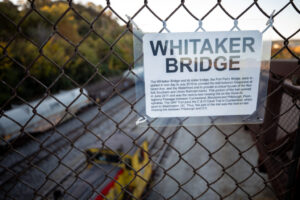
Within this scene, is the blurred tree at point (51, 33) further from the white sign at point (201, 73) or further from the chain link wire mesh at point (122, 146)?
the white sign at point (201, 73)

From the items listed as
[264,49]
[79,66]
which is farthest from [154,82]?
[79,66]

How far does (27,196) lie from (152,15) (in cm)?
819

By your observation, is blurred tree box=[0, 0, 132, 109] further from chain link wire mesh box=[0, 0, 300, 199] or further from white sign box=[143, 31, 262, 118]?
white sign box=[143, 31, 262, 118]

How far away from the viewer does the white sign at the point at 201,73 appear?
117cm

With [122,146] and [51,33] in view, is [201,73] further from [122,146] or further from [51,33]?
[122,146]

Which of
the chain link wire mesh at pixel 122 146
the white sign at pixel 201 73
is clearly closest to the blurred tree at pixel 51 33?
the chain link wire mesh at pixel 122 146

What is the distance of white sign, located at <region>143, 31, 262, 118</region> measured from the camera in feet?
3.83

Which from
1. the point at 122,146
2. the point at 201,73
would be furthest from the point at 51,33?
the point at 122,146

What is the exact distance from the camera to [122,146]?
5.94 meters

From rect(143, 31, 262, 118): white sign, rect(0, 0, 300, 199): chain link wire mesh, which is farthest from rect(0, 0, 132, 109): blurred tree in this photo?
rect(143, 31, 262, 118): white sign

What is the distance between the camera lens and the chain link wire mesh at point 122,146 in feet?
4.00

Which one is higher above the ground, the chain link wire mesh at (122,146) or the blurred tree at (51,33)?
the blurred tree at (51,33)

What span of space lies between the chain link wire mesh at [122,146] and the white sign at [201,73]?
13 cm

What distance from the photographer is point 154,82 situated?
124cm
